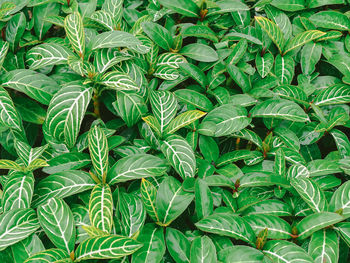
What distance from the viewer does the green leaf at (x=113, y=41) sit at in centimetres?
183

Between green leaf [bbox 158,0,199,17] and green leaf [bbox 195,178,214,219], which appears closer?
green leaf [bbox 195,178,214,219]

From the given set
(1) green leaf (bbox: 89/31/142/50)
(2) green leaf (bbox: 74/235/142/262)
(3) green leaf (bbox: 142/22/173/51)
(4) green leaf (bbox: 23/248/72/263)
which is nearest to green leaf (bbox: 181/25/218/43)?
(3) green leaf (bbox: 142/22/173/51)

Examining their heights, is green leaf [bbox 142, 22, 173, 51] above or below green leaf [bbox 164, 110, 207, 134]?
above

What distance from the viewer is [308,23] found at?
2270 millimetres

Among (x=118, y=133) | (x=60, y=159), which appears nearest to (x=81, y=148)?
(x=60, y=159)

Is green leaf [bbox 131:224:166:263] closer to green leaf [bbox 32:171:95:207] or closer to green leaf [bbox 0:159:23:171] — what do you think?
green leaf [bbox 32:171:95:207]

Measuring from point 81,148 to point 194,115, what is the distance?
25.0 inches

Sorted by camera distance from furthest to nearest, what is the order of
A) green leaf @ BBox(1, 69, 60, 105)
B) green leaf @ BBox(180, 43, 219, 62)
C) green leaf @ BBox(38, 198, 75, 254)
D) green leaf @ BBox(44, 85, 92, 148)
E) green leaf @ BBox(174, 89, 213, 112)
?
1. green leaf @ BBox(180, 43, 219, 62)
2. green leaf @ BBox(174, 89, 213, 112)
3. green leaf @ BBox(1, 69, 60, 105)
4. green leaf @ BBox(44, 85, 92, 148)
5. green leaf @ BBox(38, 198, 75, 254)

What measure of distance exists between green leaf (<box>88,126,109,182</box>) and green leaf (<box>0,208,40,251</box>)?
0.34m

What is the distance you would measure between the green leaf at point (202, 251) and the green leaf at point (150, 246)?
14 centimetres

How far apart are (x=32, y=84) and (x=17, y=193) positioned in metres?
0.60

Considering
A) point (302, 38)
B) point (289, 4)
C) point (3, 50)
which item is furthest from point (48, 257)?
point (289, 4)

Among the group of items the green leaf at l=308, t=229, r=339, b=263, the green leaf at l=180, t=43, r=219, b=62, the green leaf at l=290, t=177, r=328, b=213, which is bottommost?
the green leaf at l=308, t=229, r=339, b=263

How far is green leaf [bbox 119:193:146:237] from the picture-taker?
1.48 meters
